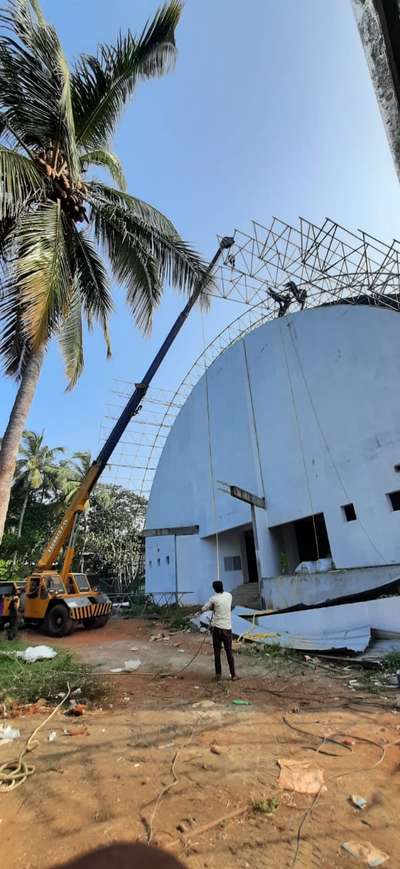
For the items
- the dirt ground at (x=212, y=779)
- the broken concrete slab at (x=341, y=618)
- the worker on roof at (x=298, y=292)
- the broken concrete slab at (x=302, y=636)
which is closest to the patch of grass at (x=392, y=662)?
the broken concrete slab at (x=302, y=636)

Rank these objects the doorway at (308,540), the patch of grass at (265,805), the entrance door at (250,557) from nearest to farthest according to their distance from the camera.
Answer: the patch of grass at (265,805) < the doorway at (308,540) < the entrance door at (250,557)

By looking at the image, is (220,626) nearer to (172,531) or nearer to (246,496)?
(246,496)

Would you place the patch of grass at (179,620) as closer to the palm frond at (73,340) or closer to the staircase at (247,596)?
the staircase at (247,596)

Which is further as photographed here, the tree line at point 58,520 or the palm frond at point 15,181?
the tree line at point 58,520

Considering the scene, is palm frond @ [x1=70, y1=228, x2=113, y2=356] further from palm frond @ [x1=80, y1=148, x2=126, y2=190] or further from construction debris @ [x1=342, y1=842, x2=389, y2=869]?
construction debris @ [x1=342, y1=842, x2=389, y2=869]

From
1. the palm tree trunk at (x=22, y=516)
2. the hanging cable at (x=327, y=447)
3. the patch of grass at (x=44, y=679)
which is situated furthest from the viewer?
the palm tree trunk at (x=22, y=516)

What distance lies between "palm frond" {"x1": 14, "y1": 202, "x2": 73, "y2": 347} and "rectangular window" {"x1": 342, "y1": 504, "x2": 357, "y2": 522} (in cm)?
1031

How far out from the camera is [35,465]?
2917cm

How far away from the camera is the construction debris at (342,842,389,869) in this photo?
7.23ft

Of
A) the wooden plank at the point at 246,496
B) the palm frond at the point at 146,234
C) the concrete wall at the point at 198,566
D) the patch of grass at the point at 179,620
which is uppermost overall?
the palm frond at the point at 146,234

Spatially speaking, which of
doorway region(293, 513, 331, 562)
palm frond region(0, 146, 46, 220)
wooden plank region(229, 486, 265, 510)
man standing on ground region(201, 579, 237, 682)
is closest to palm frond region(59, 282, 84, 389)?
palm frond region(0, 146, 46, 220)

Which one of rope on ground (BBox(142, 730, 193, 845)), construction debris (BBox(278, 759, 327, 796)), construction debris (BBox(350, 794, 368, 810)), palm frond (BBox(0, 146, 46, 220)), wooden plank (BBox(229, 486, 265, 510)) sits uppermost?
palm frond (BBox(0, 146, 46, 220))

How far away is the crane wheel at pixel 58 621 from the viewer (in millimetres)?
11531

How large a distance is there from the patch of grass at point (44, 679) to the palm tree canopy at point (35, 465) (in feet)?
72.6
